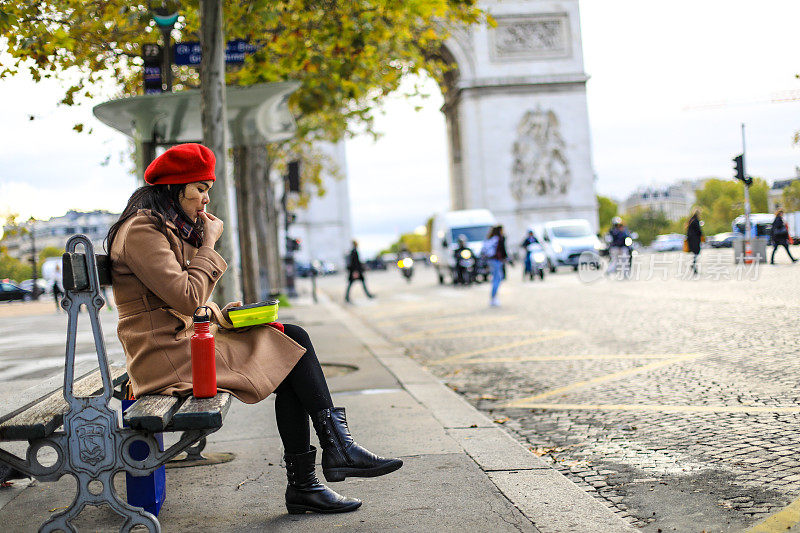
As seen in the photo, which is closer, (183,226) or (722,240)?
(183,226)

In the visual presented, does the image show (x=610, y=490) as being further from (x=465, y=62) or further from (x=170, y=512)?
(x=465, y=62)

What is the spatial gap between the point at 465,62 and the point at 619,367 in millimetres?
33707

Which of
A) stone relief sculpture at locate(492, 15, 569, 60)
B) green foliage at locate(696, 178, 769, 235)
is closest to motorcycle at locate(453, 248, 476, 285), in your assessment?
green foliage at locate(696, 178, 769, 235)

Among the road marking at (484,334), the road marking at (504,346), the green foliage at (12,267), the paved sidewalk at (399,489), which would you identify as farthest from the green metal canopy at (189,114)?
the road marking at (484,334)

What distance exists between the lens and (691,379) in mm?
6293

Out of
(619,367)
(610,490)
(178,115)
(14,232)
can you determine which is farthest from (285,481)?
(178,115)

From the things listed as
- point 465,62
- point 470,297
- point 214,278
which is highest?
point 465,62

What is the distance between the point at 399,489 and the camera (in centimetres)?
373

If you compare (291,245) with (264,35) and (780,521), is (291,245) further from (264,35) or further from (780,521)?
(780,521)

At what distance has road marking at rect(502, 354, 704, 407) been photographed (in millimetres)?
6117

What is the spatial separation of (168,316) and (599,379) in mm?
4279

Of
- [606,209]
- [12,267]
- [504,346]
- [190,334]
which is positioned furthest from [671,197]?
[606,209]

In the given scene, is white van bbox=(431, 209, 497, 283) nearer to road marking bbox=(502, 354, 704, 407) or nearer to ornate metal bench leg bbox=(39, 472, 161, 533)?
road marking bbox=(502, 354, 704, 407)

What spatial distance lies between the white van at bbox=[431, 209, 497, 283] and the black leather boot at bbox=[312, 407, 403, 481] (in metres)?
22.9
